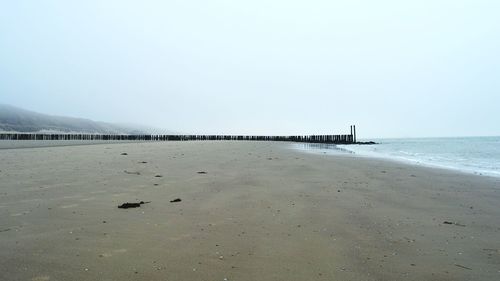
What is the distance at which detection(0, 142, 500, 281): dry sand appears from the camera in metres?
4.01

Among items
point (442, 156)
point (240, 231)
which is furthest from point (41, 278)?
point (442, 156)

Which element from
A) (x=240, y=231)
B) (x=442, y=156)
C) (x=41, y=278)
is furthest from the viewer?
(x=442, y=156)

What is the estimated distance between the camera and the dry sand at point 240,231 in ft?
13.2

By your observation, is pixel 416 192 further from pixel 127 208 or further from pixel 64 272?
pixel 64 272

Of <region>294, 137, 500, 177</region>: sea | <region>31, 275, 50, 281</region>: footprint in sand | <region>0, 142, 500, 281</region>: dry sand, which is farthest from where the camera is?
<region>294, 137, 500, 177</region>: sea

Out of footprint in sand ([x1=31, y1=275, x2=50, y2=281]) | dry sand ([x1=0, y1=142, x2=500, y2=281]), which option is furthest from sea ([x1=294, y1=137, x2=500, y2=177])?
footprint in sand ([x1=31, y1=275, x2=50, y2=281])

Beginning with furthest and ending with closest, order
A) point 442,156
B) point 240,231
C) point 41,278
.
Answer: point 442,156 → point 240,231 → point 41,278

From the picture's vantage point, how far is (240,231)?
543cm

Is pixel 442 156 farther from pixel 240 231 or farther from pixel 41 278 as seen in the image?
pixel 41 278

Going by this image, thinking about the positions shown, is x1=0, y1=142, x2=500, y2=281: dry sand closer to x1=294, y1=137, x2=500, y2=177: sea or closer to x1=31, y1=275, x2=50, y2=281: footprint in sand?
x1=31, y1=275, x2=50, y2=281: footprint in sand

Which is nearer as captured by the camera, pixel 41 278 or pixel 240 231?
pixel 41 278

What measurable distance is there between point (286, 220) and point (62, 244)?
325 centimetres

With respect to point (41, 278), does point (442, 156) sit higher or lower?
lower

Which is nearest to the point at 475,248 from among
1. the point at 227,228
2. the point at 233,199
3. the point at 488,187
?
the point at 227,228
